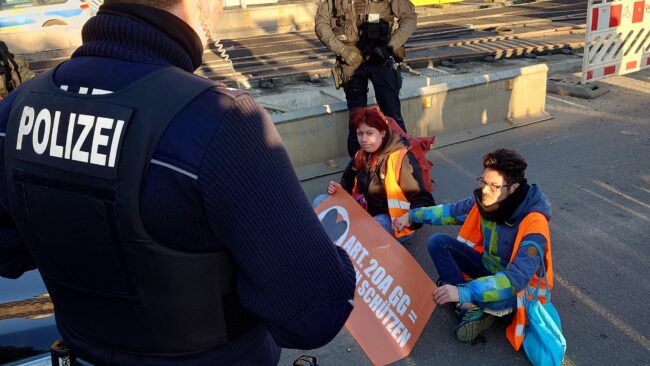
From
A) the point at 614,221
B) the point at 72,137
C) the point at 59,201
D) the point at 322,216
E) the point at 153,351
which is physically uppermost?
the point at 72,137

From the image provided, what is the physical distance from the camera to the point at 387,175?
166 inches

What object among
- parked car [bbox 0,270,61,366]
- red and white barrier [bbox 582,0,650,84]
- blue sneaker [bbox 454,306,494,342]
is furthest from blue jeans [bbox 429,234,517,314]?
red and white barrier [bbox 582,0,650,84]

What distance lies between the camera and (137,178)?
1.11 m

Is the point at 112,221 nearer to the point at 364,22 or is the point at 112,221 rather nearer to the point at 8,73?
the point at 364,22

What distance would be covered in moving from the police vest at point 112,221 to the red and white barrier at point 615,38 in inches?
331

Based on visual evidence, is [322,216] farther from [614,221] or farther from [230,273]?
[230,273]

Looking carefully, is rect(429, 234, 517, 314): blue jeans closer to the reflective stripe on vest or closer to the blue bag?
the blue bag

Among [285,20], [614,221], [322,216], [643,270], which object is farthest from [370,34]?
[285,20]

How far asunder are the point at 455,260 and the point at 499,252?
0.34 m

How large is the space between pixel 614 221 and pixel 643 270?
82cm

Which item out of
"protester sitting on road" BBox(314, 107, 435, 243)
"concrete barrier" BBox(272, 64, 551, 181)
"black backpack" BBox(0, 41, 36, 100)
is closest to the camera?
"protester sitting on road" BBox(314, 107, 435, 243)

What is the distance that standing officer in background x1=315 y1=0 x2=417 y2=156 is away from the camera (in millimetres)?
5688

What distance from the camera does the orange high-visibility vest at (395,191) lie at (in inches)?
164

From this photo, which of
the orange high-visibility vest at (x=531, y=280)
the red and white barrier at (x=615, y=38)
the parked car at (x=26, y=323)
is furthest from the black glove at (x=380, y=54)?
the red and white barrier at (x=615, y=38)
